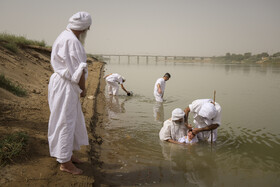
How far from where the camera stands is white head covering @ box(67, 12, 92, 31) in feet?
9.74

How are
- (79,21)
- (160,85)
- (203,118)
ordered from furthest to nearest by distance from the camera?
(160,85), (203,118), (79,21)

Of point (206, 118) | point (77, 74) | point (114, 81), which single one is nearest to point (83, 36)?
point (77, 74)

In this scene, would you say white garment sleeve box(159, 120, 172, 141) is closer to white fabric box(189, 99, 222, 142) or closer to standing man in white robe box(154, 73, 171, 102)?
white fabric box(189, 99, 222, 142)

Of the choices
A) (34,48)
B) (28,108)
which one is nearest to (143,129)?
(28,108)

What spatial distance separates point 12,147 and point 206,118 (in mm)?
3526

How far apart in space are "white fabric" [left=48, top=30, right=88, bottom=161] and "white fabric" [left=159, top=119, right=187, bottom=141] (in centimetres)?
263

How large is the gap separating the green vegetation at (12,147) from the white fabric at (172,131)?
2.75 metres

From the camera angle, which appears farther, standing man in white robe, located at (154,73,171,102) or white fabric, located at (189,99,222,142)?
standing man in white robe, located at (154,73,171,102)

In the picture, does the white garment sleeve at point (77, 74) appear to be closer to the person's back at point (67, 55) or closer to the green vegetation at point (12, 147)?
the person's back at point (67, 55)

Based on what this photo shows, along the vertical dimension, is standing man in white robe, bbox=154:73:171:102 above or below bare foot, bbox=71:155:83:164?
above

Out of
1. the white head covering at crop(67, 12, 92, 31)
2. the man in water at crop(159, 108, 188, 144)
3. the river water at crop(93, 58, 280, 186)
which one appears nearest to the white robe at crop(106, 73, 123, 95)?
the river water at crop(93, 58, 280, 186)

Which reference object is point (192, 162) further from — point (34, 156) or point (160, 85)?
point (160, 85)

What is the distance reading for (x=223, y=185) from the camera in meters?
3.79

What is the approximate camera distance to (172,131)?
17.1ft
